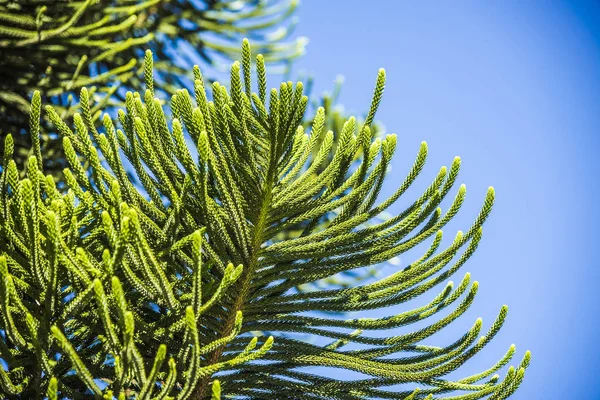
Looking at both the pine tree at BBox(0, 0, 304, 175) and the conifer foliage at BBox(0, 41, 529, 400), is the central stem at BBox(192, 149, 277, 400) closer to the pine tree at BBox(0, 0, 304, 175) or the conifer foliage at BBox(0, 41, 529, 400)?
the conifer foliage at BBox(0, 41, 529, 400)

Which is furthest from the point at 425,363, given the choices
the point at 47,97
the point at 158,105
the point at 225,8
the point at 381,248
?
the point at 225,8

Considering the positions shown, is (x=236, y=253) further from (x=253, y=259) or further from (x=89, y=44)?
(x=89, y=44)

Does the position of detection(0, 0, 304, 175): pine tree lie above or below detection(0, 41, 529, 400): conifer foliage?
above

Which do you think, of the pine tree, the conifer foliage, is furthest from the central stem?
the pine tree

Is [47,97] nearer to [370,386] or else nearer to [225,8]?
[225,8]

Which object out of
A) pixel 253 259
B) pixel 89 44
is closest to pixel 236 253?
pixel 253 259

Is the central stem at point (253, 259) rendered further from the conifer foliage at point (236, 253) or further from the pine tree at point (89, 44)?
the pine tree at point (89, 44)

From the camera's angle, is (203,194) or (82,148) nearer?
(203,194)

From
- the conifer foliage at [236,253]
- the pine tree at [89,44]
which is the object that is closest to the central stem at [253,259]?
the conifer foliage at [236,253]
